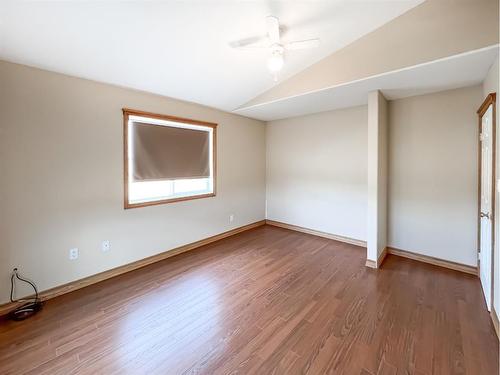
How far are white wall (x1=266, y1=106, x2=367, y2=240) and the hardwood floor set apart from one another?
4.00ft

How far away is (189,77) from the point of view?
2.95 metres

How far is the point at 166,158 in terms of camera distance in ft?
11.3

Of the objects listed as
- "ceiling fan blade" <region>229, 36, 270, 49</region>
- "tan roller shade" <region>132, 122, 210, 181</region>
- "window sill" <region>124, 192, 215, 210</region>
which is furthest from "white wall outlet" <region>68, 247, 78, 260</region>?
"ceiling fan blade" <region>229, 36, 270, 49</region>

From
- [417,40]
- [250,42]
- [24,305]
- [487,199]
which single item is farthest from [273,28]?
[24,305]

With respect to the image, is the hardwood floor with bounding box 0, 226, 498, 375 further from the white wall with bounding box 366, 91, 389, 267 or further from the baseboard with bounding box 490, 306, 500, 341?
the white wall with bounding box 366, 91, 389, 267

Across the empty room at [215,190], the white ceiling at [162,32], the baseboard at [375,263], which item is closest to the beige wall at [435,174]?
the empty room at [215,190]

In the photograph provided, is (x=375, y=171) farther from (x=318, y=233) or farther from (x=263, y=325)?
(x=263, y=325)

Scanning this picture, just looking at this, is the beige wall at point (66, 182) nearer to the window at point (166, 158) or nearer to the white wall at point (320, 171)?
the window at point (166, 158)

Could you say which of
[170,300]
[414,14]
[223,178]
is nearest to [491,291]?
[414,14]

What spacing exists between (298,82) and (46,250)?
367 cm

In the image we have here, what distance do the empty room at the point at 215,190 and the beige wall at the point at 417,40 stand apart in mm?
14

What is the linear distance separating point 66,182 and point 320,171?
389 centimetres

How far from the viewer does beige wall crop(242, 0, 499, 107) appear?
2014mm

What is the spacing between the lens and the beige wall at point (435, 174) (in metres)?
2.99
